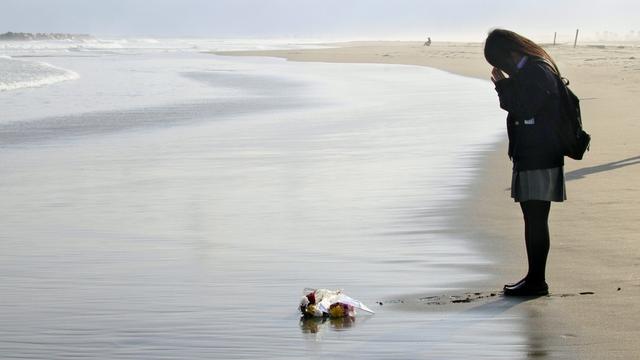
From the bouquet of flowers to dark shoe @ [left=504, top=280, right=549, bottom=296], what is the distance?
2.82 ft

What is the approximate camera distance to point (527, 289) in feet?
21.6

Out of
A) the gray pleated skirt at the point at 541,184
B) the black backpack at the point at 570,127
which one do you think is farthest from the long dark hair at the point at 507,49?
the gray pleated skirt at the point at 541,184

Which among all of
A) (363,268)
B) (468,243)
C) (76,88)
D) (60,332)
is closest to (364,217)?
(468,243)

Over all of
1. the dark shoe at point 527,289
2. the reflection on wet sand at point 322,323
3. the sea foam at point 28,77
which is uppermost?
the dark shoe at point 527,289

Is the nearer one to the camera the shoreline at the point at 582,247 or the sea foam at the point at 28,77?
the shoreline at the point at 582,247

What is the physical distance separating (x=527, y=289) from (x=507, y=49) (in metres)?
1.36

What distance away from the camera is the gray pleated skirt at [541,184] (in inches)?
261

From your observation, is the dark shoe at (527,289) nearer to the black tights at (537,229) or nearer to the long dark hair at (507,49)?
the black tights at (537,229)

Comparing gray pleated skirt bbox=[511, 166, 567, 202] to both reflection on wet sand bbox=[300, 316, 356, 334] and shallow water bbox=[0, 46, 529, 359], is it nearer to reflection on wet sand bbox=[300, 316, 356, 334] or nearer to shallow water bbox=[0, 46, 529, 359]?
shallow water bbox=[0, 46, 529, 359]

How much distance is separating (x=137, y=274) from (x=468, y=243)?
7.96 ft

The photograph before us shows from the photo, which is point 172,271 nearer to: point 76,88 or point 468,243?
point 468,243

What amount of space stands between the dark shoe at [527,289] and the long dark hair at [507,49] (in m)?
1.20

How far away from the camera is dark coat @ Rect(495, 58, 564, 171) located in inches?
256

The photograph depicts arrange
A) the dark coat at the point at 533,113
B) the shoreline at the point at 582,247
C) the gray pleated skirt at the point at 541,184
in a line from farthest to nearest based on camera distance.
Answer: the gray pleated skirt at the point at 541,184, the dark coat at the point at 533,113, the shoreline at the point at 582,247
